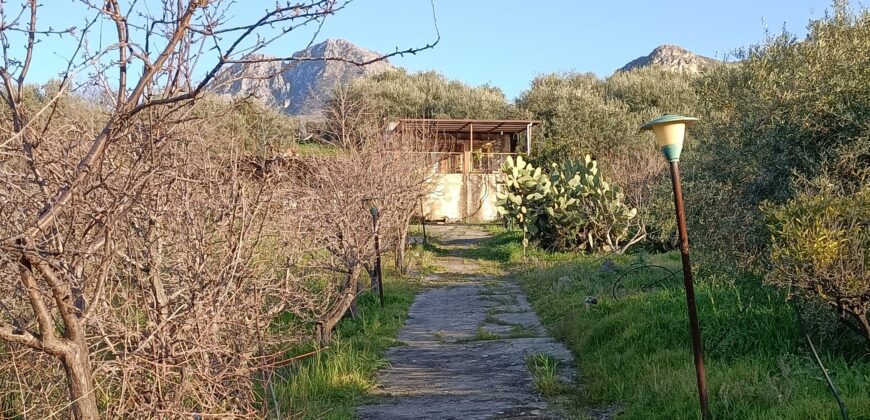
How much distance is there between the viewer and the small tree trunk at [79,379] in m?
2.87

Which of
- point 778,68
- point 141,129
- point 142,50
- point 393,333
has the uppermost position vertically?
point 778,68

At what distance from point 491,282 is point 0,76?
1298cm

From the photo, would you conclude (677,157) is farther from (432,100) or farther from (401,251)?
(432,100)

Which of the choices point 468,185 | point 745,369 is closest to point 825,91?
point 745,369

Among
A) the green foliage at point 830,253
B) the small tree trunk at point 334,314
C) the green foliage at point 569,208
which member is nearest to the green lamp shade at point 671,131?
the green foliage at point 830,253

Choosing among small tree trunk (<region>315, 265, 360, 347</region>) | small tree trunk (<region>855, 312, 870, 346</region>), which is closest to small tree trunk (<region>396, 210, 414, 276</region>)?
small tree trunk (<region>315, 265, 360, 347</region>)

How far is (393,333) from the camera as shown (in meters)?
10.3

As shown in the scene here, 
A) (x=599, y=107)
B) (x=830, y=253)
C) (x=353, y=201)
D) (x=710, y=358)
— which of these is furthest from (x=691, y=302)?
(x=599, y=107)

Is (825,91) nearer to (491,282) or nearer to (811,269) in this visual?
(811,269)

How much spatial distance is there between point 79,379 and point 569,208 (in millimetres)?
16395

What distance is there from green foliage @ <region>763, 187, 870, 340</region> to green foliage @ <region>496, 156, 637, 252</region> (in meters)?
12.3

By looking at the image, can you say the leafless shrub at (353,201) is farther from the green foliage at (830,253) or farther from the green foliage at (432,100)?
the green foliage at (432,100)

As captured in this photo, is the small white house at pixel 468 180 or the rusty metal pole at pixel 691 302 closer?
the rusty metal pole at pixel 691 302

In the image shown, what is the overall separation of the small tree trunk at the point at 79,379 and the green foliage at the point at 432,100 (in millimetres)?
32986
